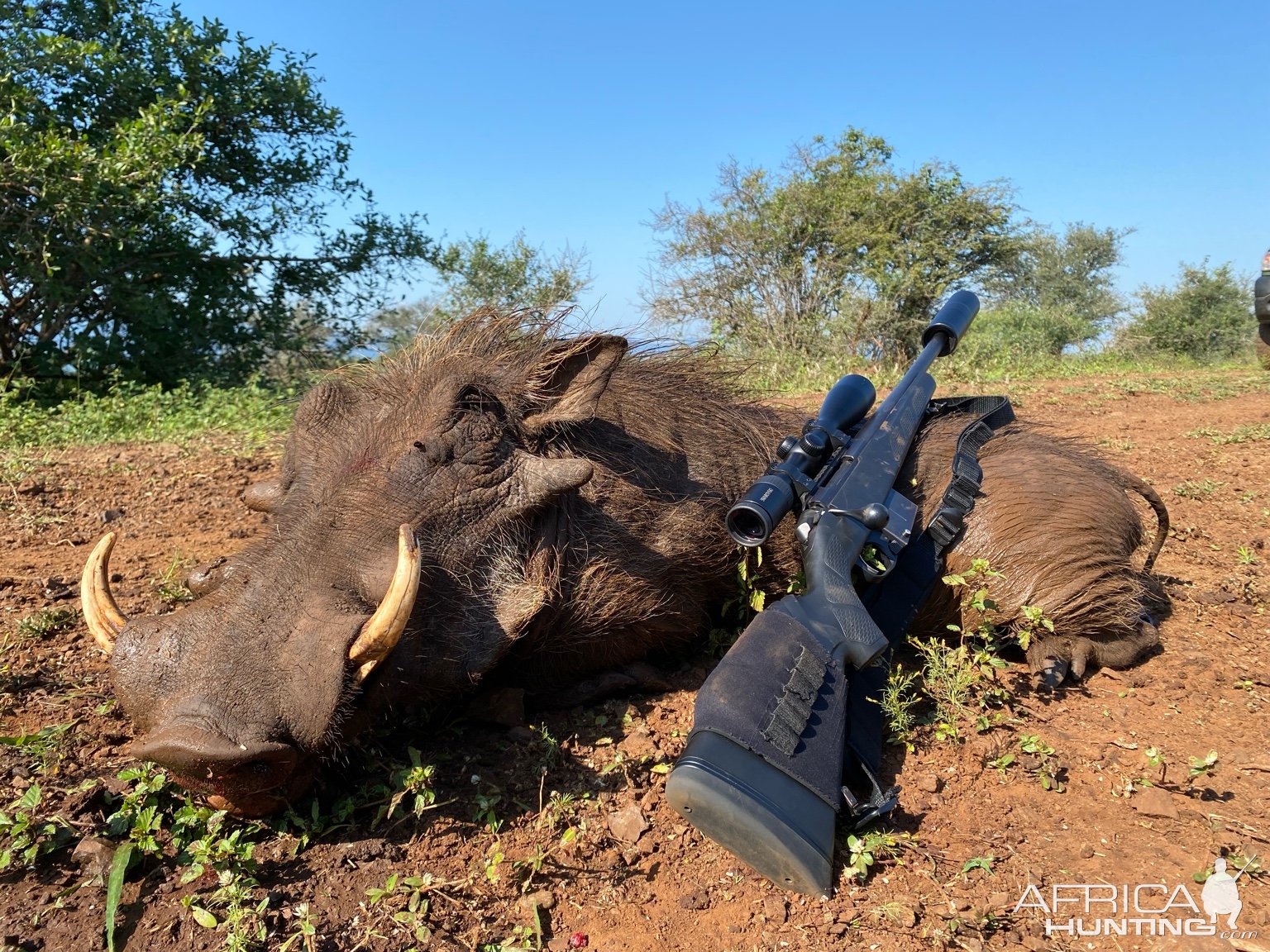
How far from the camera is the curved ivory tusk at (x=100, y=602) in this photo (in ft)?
7.63

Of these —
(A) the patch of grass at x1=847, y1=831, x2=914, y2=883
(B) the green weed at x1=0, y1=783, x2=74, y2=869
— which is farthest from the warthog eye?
(A) the patch of grass at x1=847, y1=831, x2=914, y2=883

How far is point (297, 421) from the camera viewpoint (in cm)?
304

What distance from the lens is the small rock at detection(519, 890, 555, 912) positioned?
2061 millimetres

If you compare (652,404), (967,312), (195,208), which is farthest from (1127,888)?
(195,208)

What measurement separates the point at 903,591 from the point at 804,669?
0.85 m

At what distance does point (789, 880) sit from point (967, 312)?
112 inches

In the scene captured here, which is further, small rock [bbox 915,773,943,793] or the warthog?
small rock [bbox 915,773,943,793]

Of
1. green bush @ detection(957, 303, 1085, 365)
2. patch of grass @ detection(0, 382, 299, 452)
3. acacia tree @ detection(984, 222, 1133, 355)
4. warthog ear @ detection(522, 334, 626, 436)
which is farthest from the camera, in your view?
acacia tree @ detection(984, 222, 1133, 355)

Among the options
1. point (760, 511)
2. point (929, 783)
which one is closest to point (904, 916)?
point (929, 783)

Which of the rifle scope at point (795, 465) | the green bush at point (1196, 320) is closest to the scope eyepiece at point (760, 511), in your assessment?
the rifle scope at point (795, 465)

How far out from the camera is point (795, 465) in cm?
305

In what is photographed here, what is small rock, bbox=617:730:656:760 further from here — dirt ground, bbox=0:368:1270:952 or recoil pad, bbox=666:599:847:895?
recoil pad, bbox=666:599:847:895

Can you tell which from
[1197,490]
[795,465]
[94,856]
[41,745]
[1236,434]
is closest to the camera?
[94,856]

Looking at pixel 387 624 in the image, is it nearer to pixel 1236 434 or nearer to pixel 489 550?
pixel 489 550
